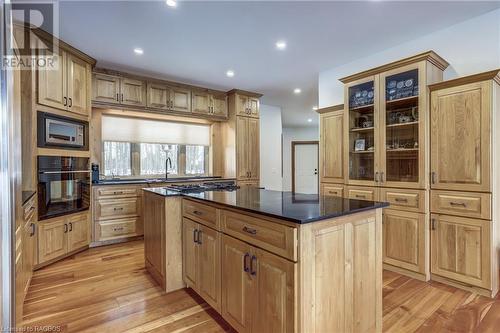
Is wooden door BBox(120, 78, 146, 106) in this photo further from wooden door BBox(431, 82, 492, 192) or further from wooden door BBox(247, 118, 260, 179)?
wooden door BBox(431, 82, 492, 192)

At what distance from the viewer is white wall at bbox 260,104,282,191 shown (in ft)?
20.9

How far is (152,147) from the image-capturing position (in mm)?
4754

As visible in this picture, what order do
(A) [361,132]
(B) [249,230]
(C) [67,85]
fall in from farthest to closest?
1. (A) [361,132]
2. (C) [67,85]
3. (B) [249,230]

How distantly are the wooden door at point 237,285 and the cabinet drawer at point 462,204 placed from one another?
7.23 feet

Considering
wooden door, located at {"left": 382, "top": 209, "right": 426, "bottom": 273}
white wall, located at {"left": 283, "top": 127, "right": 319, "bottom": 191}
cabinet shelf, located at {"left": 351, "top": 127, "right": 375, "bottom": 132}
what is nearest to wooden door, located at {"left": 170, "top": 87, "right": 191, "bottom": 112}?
cabinet shelf, located at {"left": 351, "top": 127, "right": 375, "bottom": 132}

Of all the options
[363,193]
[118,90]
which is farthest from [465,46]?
[118,90]

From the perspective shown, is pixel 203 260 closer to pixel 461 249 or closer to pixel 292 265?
pixel 292 265

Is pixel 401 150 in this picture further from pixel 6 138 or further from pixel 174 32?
pixel 6 138

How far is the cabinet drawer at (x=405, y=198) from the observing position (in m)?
2.64

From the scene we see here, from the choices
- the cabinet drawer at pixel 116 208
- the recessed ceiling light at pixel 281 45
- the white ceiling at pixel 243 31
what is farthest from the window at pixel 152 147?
the recessed ceiling light at pixel 281 45

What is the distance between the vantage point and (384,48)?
3303mm

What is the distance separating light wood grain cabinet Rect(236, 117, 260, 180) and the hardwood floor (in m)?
2.81

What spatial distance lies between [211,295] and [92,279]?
1.54m

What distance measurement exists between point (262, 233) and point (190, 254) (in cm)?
112
